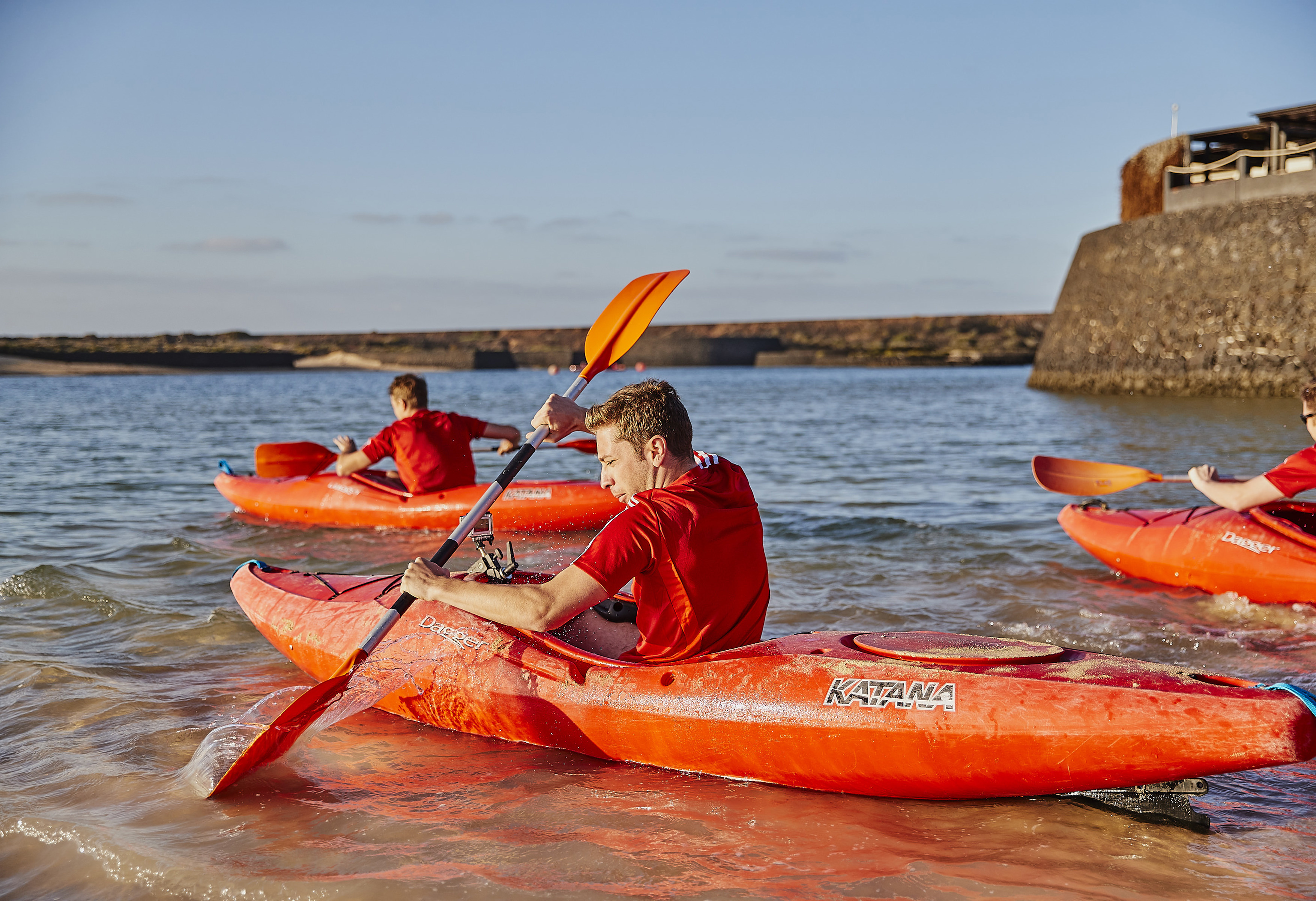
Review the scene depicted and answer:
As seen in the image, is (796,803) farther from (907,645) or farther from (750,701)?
(907,645)

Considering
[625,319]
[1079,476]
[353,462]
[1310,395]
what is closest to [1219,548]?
[1310,395]

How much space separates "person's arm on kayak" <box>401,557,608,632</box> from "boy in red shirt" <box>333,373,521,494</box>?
4.15 m

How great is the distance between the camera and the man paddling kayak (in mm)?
2898

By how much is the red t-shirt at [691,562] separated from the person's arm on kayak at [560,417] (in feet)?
2.65

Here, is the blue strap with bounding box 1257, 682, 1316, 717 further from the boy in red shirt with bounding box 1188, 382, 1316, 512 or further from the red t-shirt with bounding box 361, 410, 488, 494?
the red t-shirt with bounding box 361, 410, 488, 494

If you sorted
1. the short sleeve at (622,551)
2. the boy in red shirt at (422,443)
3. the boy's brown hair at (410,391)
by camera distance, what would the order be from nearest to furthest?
the short sleeve at (622,551) → the boy's brown hair at (410,391) → the boy in red shirt at (422,443)

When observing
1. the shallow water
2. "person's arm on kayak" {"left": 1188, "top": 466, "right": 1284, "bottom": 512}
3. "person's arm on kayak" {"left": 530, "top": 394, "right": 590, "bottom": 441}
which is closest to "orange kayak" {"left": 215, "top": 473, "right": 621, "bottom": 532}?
the shallow water

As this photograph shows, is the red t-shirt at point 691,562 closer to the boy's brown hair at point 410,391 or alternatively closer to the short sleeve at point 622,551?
the short sleeve at point 622,551

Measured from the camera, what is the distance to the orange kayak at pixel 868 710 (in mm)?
2686

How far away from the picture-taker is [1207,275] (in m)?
21.9

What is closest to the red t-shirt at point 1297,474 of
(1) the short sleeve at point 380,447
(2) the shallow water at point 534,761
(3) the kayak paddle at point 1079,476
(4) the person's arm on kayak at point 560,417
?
(2) the shallow water at point 534,761

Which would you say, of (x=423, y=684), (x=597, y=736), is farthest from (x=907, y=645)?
(x=423, y=684)

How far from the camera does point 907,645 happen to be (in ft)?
10.5

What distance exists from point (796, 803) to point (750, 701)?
334mm
